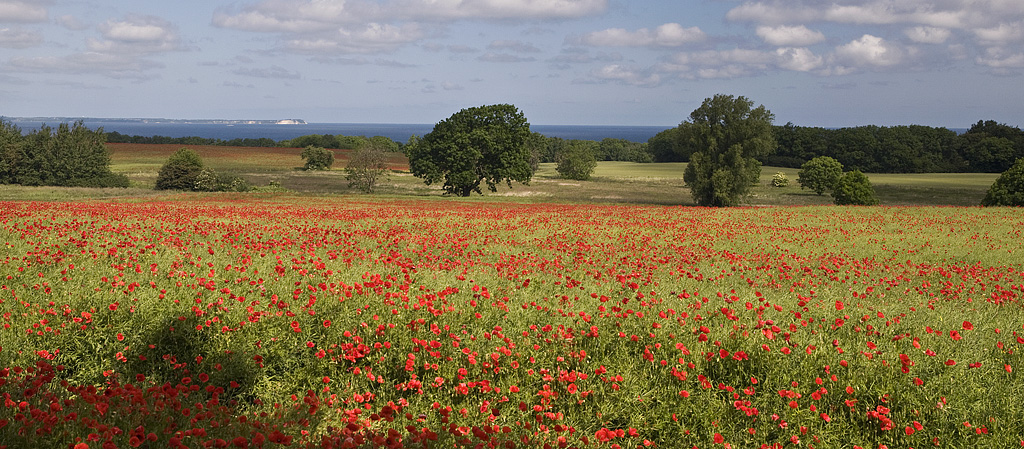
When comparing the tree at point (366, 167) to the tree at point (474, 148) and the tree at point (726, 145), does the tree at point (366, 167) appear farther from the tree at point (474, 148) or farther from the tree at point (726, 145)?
the tree at point (726, 145)

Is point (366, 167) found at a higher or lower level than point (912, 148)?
lower

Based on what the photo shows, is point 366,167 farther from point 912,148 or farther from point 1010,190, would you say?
point 912,148

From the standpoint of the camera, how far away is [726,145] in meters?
51.8

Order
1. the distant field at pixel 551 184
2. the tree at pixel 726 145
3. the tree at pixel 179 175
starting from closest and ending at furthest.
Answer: the tree at pixel 726 145 < the distant field at pixel 551 184 < the tree at pixel 179 175

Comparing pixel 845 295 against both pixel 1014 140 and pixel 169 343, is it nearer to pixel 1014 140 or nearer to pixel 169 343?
pixel 169 343

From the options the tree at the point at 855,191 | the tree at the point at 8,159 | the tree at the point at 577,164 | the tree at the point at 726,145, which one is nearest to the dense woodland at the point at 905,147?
the tree at the point at 577,164

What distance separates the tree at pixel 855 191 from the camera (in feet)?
174

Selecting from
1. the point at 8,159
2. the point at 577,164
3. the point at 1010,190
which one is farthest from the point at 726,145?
the point at 8,159

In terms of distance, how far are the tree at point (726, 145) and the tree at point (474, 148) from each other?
14.7 metres

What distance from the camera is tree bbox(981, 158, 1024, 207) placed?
37784mm

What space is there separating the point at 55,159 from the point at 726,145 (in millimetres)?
67529

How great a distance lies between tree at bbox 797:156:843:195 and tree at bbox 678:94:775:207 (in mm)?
30408

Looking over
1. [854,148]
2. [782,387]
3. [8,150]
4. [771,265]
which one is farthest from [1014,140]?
[8,150]

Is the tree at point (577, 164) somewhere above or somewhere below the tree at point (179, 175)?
above
